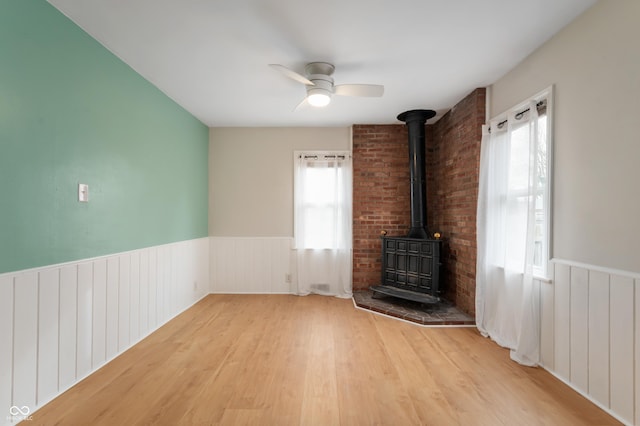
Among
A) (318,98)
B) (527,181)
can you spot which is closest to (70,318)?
(318,98)

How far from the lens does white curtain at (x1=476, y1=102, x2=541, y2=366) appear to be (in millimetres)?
2582

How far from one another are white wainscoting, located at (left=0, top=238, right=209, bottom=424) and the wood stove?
9.43ft

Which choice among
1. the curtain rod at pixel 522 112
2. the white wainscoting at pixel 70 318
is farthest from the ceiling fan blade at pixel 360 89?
the white wainscoting at pixel 70 318

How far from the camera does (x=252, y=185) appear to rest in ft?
16.5

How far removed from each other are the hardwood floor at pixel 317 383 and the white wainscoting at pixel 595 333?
13 cm

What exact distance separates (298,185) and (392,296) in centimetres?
220

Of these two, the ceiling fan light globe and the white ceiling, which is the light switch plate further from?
the ceiling fan light globe

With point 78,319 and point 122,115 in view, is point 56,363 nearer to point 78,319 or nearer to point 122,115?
point 78,319

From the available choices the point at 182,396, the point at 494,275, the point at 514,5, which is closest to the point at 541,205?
the point at 494,275

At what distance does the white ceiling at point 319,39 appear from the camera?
212 cm

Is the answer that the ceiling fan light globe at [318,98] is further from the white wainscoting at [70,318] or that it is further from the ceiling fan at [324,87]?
the white wainscoting at [70,318]

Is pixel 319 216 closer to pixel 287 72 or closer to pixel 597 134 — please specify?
pixel 287 72

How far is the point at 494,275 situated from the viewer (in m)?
3.20

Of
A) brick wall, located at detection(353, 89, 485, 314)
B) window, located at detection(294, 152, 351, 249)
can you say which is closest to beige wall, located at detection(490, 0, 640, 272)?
brick wall, located at detection(353, 89, 485, 314)
